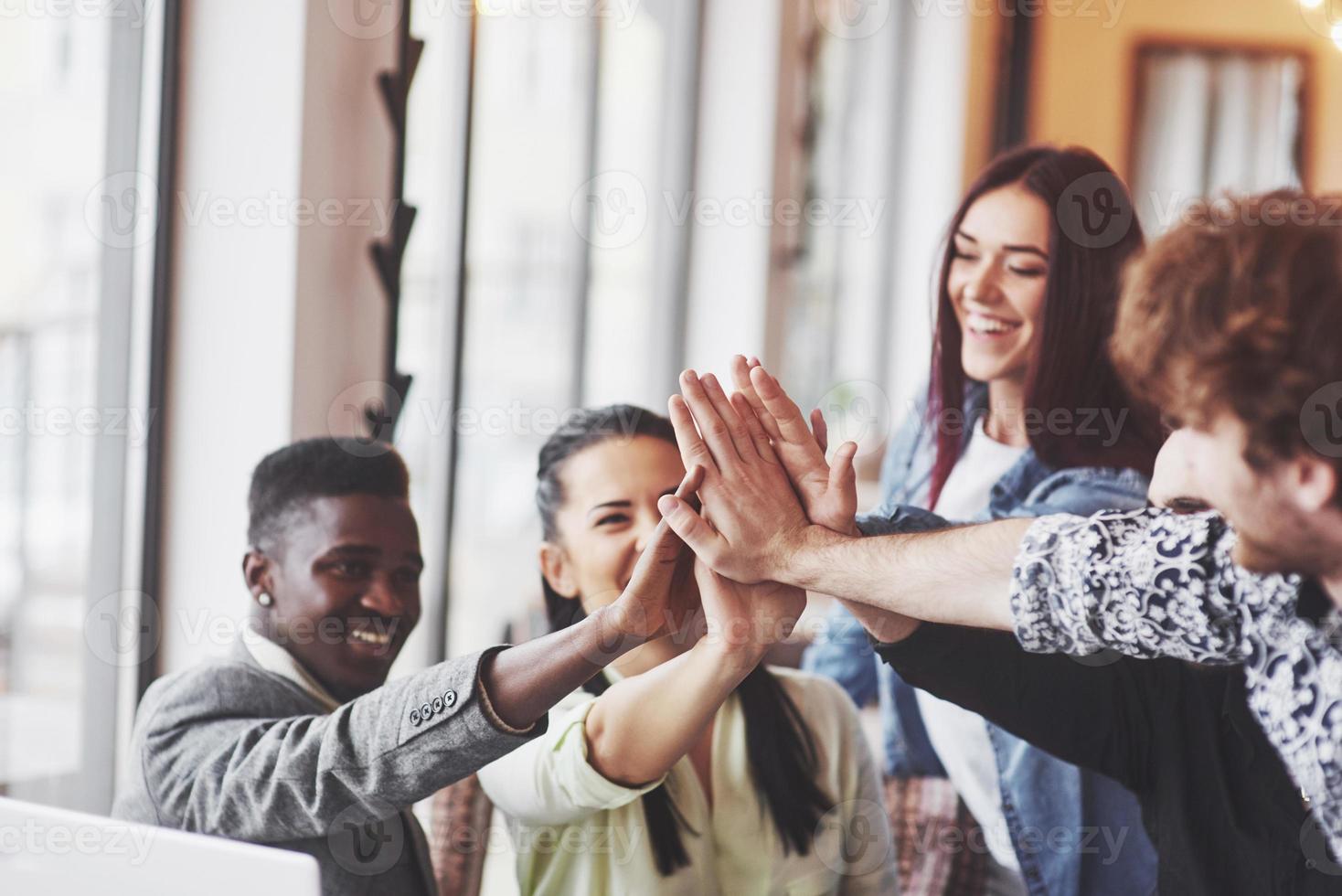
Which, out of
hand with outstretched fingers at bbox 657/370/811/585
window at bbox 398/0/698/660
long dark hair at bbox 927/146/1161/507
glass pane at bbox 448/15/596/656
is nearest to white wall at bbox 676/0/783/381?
window at bbox 398/0/698/660

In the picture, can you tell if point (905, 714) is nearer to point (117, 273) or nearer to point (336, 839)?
point (336, 839)

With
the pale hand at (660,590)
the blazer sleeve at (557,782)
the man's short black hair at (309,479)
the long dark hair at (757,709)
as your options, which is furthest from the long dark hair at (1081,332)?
the man's short black hair at (309,479)

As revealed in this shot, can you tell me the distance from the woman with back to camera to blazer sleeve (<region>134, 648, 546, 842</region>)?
17 cm

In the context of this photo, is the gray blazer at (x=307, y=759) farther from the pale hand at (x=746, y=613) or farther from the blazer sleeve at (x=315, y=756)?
the pale hand at (x=746, y=613)

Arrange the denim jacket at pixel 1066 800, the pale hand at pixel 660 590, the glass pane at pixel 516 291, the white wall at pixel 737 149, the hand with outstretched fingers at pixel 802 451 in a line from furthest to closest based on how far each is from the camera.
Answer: the white wall at pixel 737 149 < the glass pane at pixel 516 291 < the denim jacket at pixel 1066 800 < the hand with outstretched fingers at pixel 802 451 < the pale hand at pixel 660 590

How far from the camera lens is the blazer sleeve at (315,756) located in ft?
3.79

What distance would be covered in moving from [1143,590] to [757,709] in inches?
21.0

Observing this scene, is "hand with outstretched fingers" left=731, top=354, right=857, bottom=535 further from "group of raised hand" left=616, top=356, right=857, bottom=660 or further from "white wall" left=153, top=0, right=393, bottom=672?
"white wall" left=153, top=0, right=393, bottom=672

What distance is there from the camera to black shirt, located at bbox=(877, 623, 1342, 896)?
51.3 inches

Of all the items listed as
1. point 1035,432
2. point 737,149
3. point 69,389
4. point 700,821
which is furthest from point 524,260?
point 700,821

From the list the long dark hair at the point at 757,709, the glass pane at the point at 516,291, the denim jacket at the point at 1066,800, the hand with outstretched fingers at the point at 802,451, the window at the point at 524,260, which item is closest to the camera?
the hand with outstretched fingers at the point at 802,451

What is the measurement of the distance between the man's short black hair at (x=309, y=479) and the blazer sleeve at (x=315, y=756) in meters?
0.21

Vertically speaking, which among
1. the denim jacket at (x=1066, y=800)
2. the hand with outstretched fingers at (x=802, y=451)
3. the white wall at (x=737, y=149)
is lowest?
the denim jacket at (x=1066, y=800)

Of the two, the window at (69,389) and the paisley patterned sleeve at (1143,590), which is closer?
the paisley patterned sleeve at (1143,590)
